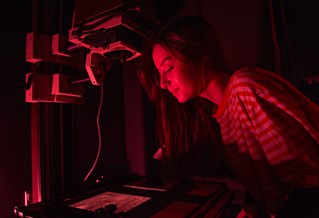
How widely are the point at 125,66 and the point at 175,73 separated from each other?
0.72 metres

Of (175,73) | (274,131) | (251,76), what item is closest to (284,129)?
(274,131)

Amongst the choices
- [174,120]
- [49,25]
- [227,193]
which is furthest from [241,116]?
[49,25]

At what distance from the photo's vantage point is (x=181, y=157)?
4.36ft

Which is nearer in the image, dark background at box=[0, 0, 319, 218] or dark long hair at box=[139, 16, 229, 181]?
dark background at box=[0, 0, 319, 218]

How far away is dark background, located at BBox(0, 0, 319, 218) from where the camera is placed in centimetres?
99

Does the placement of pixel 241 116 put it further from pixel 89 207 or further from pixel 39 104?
pixel 39 104

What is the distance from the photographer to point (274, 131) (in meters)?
0.77

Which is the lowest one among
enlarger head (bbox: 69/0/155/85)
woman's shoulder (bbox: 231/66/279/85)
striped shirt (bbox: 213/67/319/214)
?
striped shirt (bbox: 213/67/319/214)

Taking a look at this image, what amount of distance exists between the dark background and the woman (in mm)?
365

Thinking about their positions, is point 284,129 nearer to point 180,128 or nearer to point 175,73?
point 175,73

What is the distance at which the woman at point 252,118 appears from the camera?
2.39 feet

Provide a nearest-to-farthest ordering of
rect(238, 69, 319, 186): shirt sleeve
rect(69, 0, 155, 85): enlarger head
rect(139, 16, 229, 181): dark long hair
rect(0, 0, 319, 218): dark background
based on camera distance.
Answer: rect(238, 69, 319, 186): shirt sleeve → rect(69, 0, 155, 85): enlarger head → rect(0, 0, 319, 218): dark background → rect(139, 16, 229, 181): dark long hair

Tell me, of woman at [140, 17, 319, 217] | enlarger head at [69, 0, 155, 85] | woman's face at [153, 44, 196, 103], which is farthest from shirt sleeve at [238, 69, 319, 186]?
enlarger head at [69, 0, 155, 85]

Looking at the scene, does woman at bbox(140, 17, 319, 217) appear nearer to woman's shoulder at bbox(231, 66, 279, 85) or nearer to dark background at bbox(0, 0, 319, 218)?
woman's shoulder at bbox(231, 66, 279, 85)
